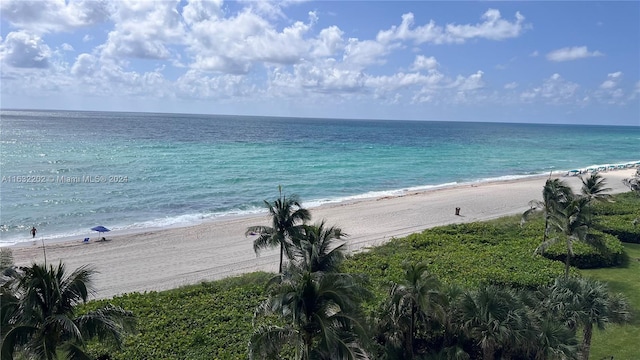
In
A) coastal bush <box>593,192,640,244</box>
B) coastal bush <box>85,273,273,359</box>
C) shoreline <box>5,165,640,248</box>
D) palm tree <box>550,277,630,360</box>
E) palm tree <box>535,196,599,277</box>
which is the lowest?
shoreline <box>5,165,640,248</box>

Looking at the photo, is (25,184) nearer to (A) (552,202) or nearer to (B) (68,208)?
(B) (68,208)

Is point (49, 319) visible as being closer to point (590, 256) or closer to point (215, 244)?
point (215, 244)

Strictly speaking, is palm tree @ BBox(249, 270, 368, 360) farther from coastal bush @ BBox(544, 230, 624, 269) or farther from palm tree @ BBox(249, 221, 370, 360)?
coastal bush @ BBox(544, 230, 624, 269)

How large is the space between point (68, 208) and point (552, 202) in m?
43.9

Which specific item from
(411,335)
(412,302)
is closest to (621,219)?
(411,335)

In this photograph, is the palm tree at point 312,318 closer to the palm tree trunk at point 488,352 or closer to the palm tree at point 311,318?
the palm tree at point 311,318

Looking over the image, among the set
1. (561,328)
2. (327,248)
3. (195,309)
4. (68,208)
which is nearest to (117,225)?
(68,208)

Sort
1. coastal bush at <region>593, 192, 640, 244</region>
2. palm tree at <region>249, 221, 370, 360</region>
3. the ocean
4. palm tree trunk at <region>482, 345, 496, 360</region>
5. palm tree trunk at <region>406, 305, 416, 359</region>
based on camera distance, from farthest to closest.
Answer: the ocean < coastal bush at <region>593, 192, 640, 244</region> < palm tree trunk at <region>406, 305, 416, 359</region> < palm tree trunk at <region>482, 345, 496, 360</region> < palm tree at <region>249, 221, 370, 360</region>

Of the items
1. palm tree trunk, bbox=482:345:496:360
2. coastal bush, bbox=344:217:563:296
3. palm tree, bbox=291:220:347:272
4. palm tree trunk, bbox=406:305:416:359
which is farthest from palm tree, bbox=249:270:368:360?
coastal bush, bbox=344:217:563:296

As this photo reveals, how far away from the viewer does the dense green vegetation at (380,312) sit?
11.2m

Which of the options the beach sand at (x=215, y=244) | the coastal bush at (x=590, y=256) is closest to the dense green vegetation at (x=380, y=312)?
the coastal bush at (x=590, y=256)

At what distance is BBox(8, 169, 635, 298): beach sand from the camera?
90.2 feet

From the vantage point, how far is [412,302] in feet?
47.4

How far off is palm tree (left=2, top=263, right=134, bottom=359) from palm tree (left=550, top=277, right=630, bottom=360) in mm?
13917
